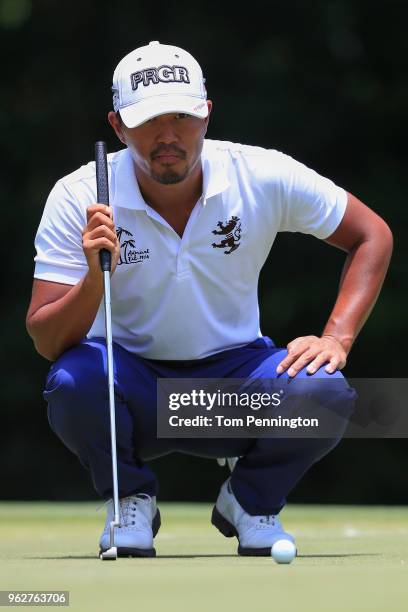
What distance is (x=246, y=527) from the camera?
4.52m

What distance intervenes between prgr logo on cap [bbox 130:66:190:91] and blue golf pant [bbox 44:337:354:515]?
79 cm

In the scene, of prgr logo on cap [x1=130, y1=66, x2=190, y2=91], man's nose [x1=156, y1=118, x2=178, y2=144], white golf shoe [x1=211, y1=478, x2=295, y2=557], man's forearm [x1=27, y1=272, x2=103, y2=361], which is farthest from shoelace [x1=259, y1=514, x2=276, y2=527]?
prgr logo on cap [x1=130, y1=66, x2=190, y2=91]

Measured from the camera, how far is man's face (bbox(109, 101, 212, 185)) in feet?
15.0

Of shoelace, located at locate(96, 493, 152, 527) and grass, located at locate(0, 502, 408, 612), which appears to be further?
shoelace, located at locate(96, 493, 152, 527)

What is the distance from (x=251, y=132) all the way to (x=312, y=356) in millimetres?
9406

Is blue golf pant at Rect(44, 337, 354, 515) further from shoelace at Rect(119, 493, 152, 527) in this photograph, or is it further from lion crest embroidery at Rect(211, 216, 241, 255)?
lion crest embroidery at Rect(211, 216, 241, 255)

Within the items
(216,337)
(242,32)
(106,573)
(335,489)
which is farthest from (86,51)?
(106,573)

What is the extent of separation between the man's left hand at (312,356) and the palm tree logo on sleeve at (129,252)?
0.53m

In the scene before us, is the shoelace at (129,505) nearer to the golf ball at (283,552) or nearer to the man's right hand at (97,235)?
the golf ball at (283,552)

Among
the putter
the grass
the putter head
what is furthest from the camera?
the putter

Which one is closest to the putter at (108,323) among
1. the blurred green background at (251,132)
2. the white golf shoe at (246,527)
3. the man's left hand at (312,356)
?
the white golf shoe at (246,527)

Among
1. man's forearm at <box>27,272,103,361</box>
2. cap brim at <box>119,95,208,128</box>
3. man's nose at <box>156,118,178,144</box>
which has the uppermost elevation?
cap brim at <box>119,95,208,128</box>

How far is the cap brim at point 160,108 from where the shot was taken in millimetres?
4500

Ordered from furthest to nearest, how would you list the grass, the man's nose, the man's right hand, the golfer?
1. the man's nose
2. the golfer
3. the man's right hand
4. the grass
